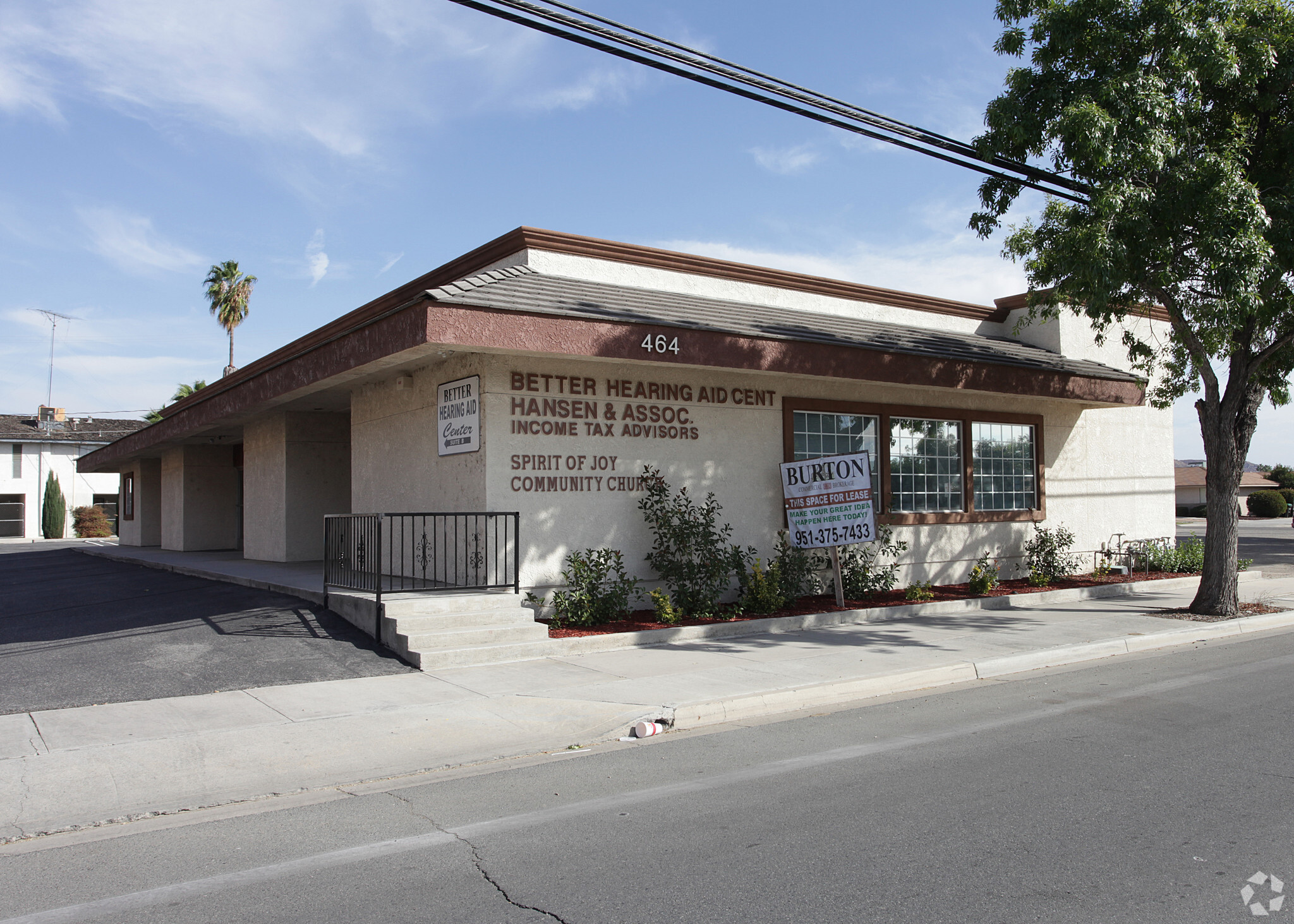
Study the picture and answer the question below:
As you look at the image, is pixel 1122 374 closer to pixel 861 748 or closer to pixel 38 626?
pixel 861 748

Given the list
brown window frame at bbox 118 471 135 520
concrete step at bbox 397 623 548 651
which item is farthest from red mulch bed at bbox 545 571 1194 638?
brown window frame at bbox 118 471 135 520

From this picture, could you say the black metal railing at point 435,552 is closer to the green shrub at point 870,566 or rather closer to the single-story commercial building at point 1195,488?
the green shrub at point 870,566

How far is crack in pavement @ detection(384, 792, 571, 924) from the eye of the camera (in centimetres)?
393

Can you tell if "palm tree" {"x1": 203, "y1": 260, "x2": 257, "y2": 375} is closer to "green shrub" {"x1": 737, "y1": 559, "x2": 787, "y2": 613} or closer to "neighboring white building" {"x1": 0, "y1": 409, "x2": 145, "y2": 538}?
"neighboring white building" {"x1": 0, "y1": 409, "x2": 145, "y2": 538}

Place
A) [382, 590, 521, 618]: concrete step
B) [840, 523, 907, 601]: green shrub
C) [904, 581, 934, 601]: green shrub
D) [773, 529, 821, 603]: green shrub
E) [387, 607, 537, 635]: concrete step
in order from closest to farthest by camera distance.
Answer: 1. [387, 607, 537, 635]: concrete step
2. [382, 590, 521, 618]: concrete step
3. [773, 529, 821, 603]: green shrub
4. [840, 523, 907, 601]: green shrub
5. [904, 581, 934, 601]: green shrub

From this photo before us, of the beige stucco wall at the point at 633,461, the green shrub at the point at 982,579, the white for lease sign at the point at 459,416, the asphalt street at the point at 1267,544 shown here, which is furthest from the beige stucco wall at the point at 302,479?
the asphalt street at the point at 1267,544

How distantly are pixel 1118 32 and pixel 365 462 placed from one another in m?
12.2

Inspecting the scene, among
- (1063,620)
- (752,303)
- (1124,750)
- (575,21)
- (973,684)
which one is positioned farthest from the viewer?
(752,303)

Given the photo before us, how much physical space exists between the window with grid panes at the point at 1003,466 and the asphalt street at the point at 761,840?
31.4ft

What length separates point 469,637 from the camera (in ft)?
31.7

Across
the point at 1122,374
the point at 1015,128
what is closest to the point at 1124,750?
the point at 1015,128

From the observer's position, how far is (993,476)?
16734 millimetres

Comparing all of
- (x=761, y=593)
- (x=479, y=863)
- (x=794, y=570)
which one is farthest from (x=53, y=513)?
(x=479, y=863)

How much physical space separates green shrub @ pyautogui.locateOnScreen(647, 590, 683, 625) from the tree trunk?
7850 mm
